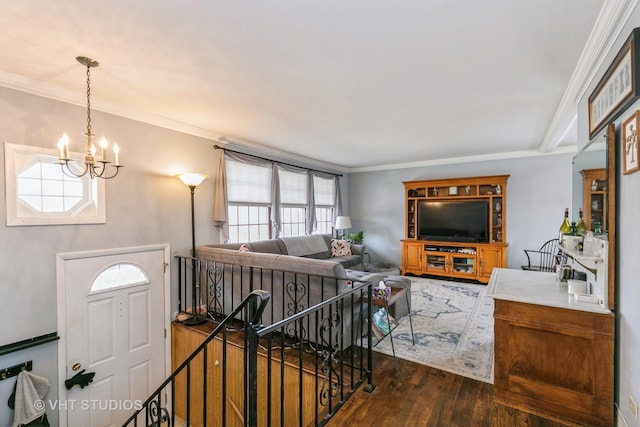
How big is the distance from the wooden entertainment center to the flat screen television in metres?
0.07

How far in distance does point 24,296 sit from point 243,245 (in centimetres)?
233

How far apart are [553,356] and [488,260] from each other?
418 cm

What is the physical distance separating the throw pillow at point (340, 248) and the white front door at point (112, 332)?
350 cm

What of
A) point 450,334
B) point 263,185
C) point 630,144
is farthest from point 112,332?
point 630,144

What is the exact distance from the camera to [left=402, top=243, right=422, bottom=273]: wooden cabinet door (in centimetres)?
655

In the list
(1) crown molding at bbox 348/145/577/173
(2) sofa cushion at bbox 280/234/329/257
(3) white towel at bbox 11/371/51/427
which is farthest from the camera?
(1) crown molding at bbox 348/145/577/173

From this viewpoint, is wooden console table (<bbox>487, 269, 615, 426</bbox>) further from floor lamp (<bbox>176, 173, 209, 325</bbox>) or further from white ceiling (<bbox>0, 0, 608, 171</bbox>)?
floor lamp (<bbox>176, 173, 209, 325</bbox>)

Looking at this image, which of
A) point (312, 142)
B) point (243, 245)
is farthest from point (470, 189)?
point (243, 245)

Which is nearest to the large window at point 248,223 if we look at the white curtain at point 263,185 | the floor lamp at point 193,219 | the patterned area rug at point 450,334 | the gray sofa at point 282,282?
the white curtain at point 263,185

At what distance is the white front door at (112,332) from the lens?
2.86 m

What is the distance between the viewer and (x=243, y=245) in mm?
4344

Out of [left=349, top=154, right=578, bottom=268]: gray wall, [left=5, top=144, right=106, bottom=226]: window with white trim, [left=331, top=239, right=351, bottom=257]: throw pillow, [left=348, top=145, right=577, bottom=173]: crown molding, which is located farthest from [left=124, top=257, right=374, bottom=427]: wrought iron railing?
[left=348, top=145, right=577, bottom=173]: crown molding

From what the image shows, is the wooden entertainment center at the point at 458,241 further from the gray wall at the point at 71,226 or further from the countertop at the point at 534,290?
the gray wall at the point at 71,226

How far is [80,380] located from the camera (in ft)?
9.30
